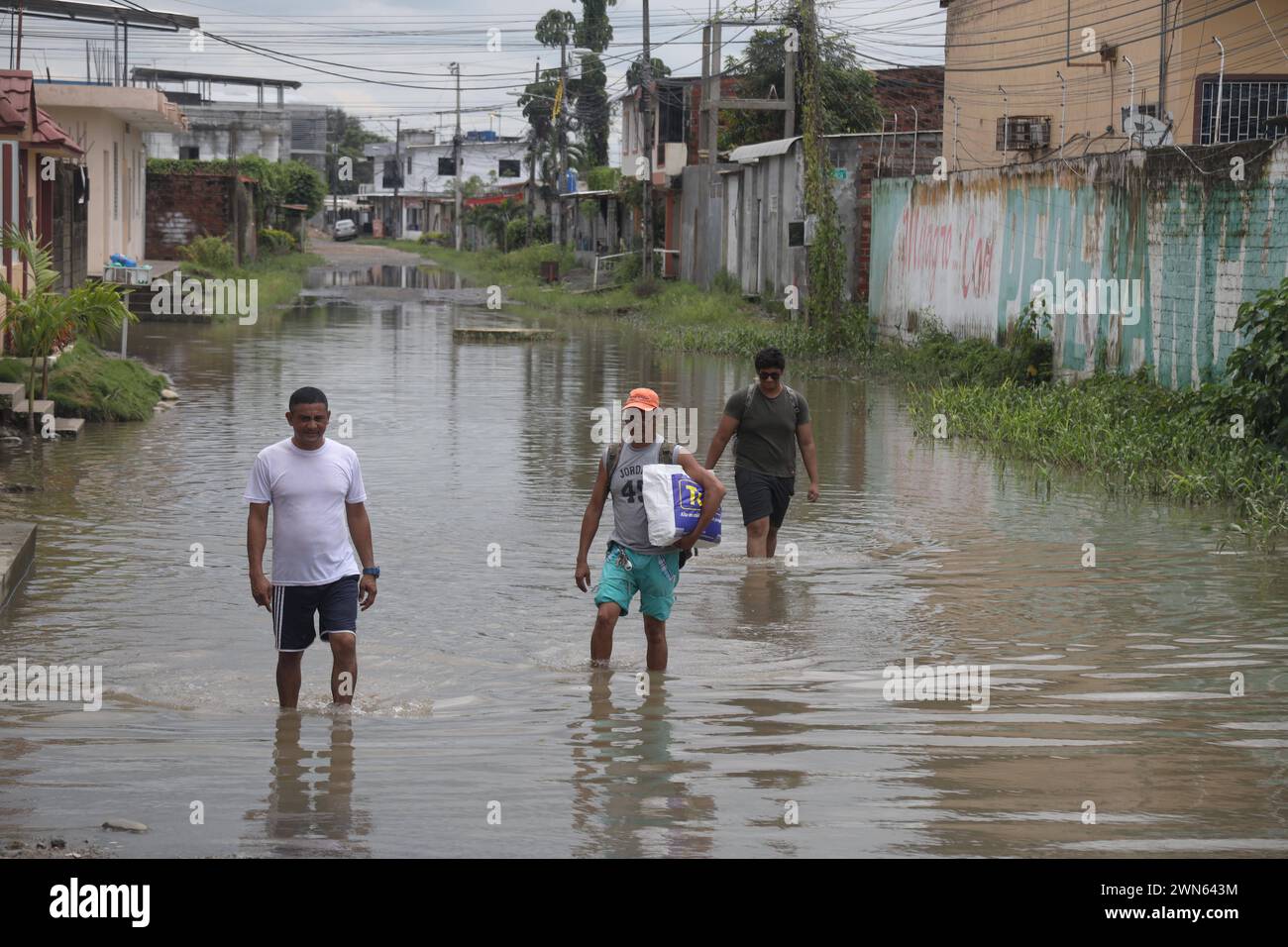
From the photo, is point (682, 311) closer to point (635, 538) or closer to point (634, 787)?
point (635, 538)

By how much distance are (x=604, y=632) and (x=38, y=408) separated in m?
10.5

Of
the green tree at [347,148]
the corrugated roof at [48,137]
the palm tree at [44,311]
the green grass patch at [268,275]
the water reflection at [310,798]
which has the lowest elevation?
the water reflection at [310,798]

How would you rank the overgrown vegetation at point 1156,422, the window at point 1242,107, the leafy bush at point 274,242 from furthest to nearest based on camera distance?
the leafy bush at point 274,242 < the window at point 1242,107 < the overgrown vegetation at point 1156,422

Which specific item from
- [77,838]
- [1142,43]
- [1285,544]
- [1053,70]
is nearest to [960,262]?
[1142,43]

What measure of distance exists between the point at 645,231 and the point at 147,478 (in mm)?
32469

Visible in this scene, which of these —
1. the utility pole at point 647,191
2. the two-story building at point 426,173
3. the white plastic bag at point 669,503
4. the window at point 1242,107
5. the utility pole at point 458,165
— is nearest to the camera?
the white plastic bag at point 669,503

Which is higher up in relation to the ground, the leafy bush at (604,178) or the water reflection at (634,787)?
the leafy bush at (604,178)

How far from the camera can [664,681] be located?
8.04m

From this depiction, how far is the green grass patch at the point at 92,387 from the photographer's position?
58.1ft

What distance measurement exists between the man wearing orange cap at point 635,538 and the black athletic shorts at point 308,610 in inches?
48.1

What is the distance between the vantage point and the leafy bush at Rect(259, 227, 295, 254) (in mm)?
59750

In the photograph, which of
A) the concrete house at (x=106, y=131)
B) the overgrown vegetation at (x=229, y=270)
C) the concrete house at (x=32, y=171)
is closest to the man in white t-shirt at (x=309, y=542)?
the concrete house at (x=32, y=171)

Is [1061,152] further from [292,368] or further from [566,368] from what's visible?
[292,368]

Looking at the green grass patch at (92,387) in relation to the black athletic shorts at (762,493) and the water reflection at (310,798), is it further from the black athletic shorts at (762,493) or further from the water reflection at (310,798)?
the water reflection at (310,798)
